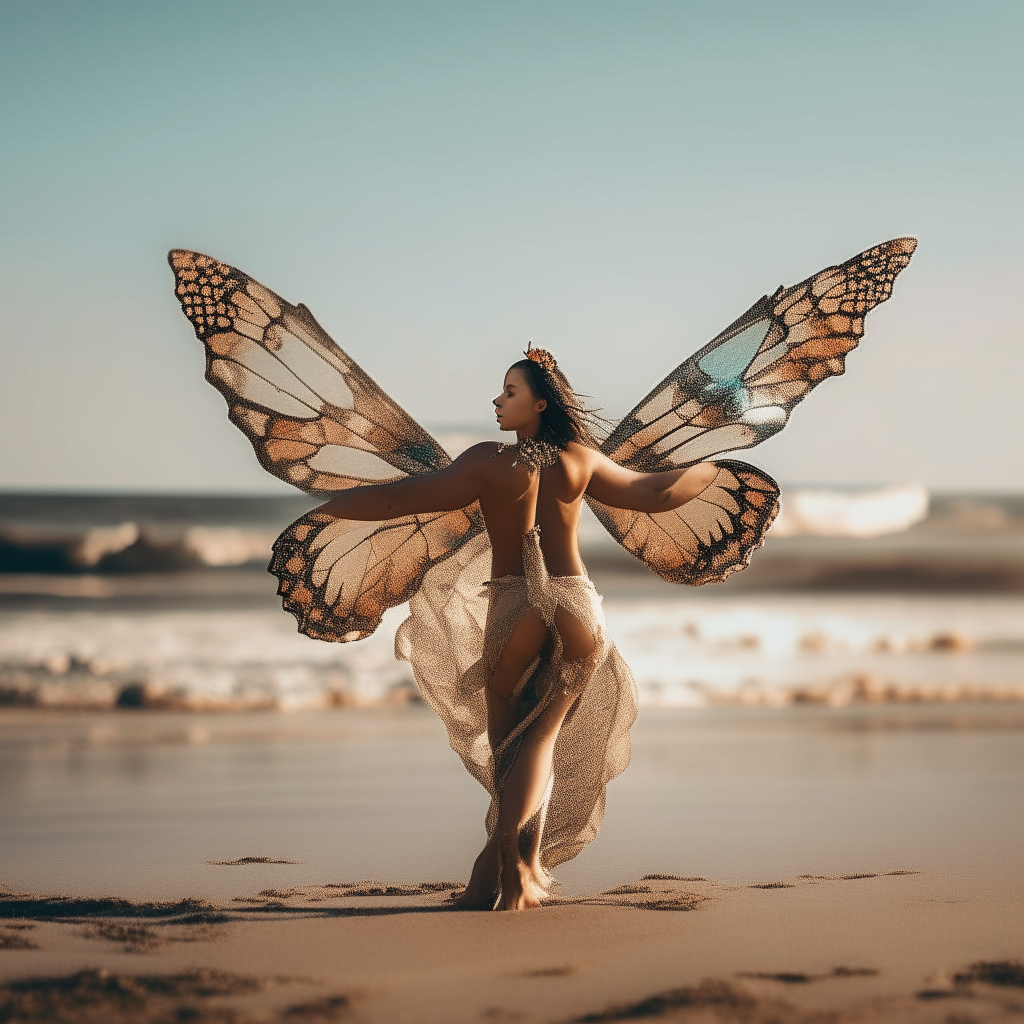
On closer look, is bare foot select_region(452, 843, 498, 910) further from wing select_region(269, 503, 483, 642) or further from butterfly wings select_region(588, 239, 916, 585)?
butterfly wings select_region(588, 239, 916, 585)

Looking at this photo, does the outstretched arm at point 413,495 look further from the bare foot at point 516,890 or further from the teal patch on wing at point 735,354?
the bare foot at point 516,890

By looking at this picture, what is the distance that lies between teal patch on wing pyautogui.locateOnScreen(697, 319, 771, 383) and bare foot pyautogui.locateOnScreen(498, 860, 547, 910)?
1703mm

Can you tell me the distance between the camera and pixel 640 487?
4.36m

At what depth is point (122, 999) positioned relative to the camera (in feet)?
10.0

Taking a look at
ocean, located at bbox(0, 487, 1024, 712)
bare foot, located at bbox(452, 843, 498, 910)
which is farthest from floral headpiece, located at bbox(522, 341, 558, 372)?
ocean, located at bbox(0, 487, 1024, 712)

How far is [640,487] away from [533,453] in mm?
374

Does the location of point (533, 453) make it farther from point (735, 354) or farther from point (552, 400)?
point (735, 354)

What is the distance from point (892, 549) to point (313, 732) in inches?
520

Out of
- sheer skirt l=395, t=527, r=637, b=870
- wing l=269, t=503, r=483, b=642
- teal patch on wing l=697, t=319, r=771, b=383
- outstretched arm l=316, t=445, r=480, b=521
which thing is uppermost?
teal patch on wing l=697, t=319, r=771, b=383

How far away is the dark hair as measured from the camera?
14.2 ft

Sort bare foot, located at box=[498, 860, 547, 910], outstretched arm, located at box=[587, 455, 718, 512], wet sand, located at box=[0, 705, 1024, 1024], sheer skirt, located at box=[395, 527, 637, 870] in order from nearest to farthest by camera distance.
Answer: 1. wet sand, located at box=[0, 705, 1024, 1024]
2. bare foot, located at box=[498, 860, 547, 910]
3. outstretched arm, located at box=[587, 455, 718, 512]
4. sheer skirt, located at box=[395, 527, 637, 870]

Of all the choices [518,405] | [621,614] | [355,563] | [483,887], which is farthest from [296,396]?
[621,614]

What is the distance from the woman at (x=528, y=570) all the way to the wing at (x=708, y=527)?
25 centimetres

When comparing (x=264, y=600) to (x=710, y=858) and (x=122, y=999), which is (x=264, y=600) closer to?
(x=710, y=858)
